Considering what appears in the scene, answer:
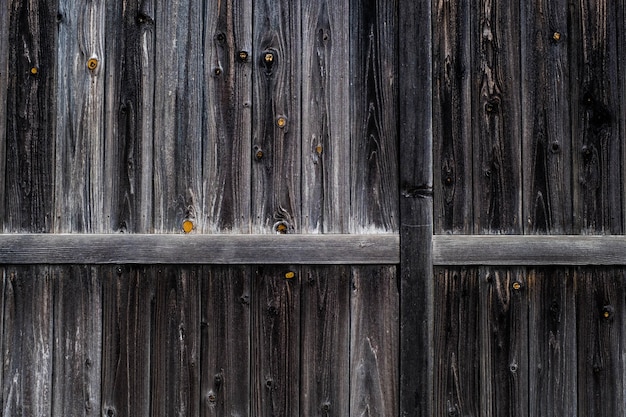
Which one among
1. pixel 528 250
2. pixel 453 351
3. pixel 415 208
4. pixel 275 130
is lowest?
pixel 453 351

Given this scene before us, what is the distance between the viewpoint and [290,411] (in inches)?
83.2

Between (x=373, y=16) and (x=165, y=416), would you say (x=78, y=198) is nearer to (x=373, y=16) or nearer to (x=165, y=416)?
(x=165, y=416)

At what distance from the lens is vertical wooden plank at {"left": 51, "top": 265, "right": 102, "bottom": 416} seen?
2.10 meters

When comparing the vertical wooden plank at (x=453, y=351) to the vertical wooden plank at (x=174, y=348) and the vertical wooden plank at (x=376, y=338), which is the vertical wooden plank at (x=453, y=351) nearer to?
the vertical wooden plank at (x=376, y=338)

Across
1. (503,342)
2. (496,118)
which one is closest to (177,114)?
(496,118)

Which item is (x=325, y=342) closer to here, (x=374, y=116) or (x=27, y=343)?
(x=374, y=116)

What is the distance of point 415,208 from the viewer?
2.13m

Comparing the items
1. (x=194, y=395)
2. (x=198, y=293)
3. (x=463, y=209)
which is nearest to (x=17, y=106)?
(x=198, y=293)

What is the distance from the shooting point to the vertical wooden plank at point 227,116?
83.9 inches

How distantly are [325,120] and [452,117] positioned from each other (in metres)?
0.51

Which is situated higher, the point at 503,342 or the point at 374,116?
the point at 374,116

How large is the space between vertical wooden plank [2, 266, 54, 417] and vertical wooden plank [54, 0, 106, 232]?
0.24 meters

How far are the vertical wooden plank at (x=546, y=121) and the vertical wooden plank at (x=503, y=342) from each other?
0.25 metres

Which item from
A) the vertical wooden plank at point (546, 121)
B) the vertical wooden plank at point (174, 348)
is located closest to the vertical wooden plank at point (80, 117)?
the vertical wooden plank at point (174, 348)
